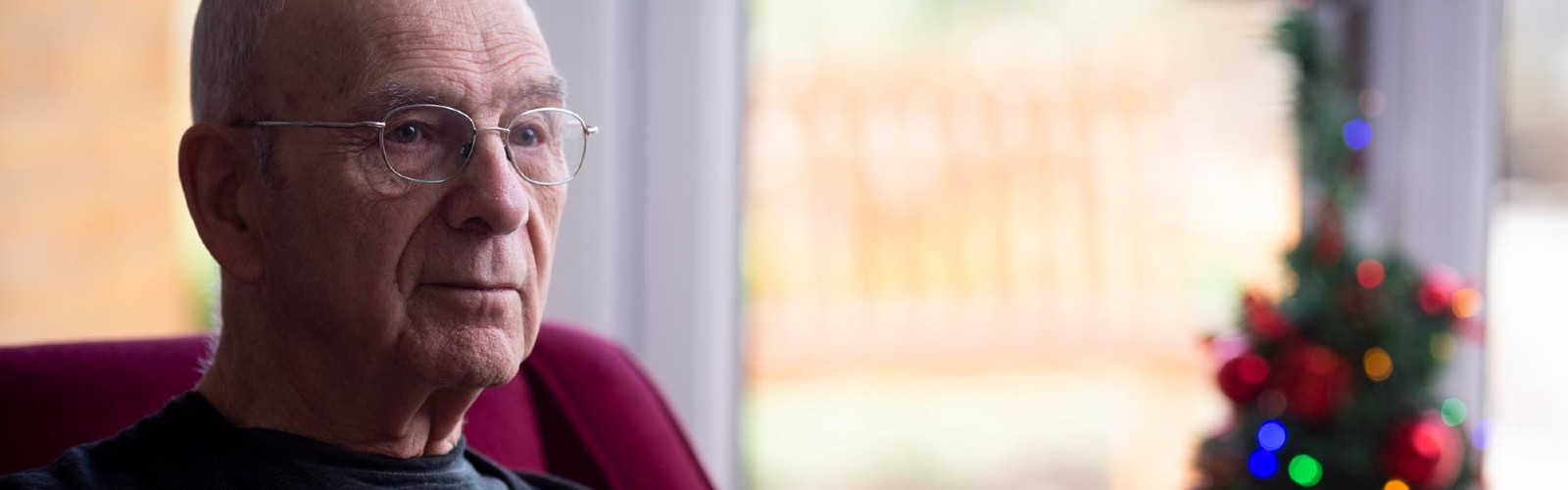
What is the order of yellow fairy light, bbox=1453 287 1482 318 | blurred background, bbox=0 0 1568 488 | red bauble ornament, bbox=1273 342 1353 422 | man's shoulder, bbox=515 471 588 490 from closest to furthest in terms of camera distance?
1. man's shoulder, bbox=515 471 588 490
2. red bauble ornament, bbox=1273 342 1353 422
3. yellow fairy light, bbox=1453 287 1482 318
4. blurred background, bbox=0 0 1568 488

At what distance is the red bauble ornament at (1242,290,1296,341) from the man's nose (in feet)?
6.11

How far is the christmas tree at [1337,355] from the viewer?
242cm

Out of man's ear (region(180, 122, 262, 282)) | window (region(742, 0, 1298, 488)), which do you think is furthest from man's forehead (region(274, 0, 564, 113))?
window (region(742, 0, 1298, 488))

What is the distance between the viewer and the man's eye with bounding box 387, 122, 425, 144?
109 cm

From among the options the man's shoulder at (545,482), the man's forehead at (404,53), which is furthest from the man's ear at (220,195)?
the man's shoulder at (545,482)

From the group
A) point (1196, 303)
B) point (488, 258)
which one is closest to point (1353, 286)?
point (1196, 303)

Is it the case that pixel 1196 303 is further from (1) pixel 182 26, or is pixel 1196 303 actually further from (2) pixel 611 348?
(1) pixel 182 26

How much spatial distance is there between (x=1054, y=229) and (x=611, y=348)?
175 cm

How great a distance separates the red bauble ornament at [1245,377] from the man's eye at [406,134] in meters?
1.92

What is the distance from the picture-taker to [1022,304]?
3.15m

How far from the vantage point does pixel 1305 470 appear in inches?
96.1

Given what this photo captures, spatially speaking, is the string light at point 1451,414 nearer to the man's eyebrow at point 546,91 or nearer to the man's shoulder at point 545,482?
the man's shoulder at point 545,482

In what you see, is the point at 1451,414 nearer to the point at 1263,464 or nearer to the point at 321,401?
the point at 1263,464

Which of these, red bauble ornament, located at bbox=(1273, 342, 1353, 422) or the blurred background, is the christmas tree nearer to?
red bauble ornament, located at bbox=(1273, 342, 1353, 422)
